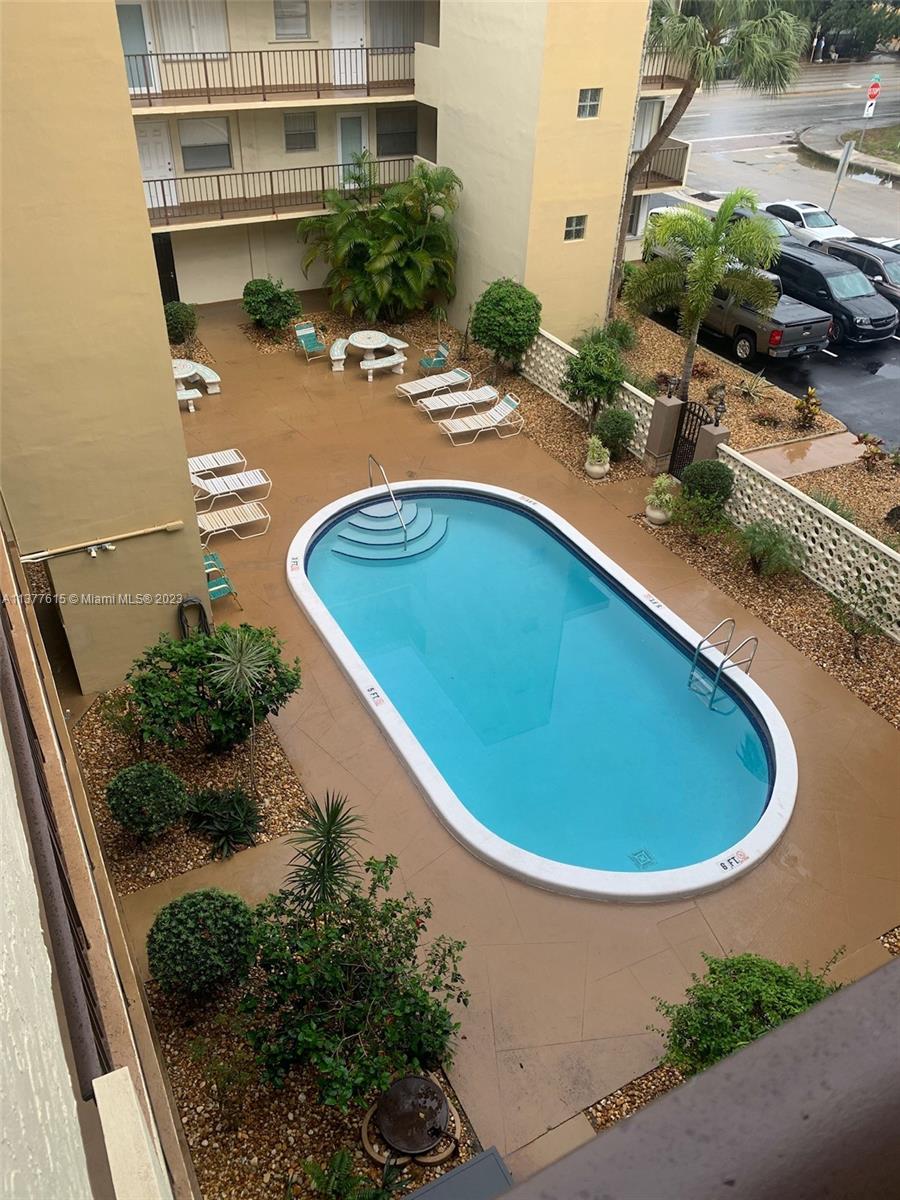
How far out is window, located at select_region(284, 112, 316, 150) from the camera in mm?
22234

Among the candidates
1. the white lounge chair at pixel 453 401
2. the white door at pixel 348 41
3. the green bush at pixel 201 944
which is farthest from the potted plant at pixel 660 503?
the white door at pixel 348 41

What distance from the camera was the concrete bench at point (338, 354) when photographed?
2038cm

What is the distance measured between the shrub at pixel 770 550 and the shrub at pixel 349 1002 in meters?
8.58

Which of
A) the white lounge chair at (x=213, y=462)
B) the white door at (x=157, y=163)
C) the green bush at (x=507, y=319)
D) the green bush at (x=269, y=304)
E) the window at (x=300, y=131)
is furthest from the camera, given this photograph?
the window at (x=300, y=131)

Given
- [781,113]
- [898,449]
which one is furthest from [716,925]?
[781,113]

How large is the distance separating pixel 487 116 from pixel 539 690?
43.1 ft

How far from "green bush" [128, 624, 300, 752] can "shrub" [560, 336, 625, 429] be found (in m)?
9.24

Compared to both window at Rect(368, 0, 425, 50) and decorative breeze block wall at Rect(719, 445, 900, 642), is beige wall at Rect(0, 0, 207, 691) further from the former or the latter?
window at Rect(368, 0, 425, 50)

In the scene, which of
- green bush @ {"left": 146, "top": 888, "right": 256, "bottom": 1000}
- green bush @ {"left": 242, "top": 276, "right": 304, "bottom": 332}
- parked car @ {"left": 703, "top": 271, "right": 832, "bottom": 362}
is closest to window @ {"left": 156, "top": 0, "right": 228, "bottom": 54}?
green bush @ {"left": 242, "top": 276, "right": 304, "bottom": 332}

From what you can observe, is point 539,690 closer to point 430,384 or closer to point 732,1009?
point 732,1009

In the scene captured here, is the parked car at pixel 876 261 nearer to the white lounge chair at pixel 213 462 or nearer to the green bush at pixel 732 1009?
the white lounge chair at pixel 213 462

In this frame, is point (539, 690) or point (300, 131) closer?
point (539, 690)

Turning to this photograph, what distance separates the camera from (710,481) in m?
15.2

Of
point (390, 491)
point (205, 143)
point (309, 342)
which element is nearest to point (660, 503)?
point (390, 491)
